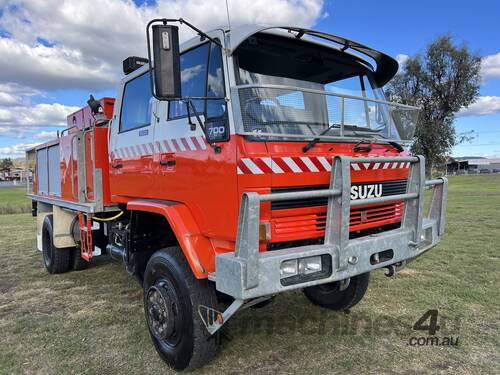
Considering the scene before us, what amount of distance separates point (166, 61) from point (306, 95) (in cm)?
106

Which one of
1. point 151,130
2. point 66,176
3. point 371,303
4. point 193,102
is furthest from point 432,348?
point 66,176

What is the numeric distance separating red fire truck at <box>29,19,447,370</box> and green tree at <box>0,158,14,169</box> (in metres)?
109

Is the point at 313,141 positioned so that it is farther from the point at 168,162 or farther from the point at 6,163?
the point at 6,163

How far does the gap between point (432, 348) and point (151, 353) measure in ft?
8.19

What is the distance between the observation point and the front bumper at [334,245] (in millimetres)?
2479

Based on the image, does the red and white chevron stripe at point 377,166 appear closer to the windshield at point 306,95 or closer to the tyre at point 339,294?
the windshield at point 306,95

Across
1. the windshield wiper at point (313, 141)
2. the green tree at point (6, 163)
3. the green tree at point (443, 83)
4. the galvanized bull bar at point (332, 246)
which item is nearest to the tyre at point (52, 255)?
the galvanized bull bar at point (332, 246)

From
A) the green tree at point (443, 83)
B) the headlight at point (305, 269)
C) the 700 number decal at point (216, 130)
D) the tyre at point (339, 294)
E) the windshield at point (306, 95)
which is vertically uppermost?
the green tree at point (443, 83)

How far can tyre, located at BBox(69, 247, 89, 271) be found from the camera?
6.57 m

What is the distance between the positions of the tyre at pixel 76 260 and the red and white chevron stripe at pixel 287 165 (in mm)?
4726

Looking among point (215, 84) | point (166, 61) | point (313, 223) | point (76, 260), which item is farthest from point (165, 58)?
point (76, 260)

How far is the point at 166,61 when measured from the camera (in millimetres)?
2707

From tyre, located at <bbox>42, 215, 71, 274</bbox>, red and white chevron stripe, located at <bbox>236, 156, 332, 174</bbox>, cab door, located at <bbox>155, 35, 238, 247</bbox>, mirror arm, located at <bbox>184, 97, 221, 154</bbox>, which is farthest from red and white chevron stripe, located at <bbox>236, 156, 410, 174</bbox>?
tyre, located at <bbox>42, 215, 71, 274</bbox>

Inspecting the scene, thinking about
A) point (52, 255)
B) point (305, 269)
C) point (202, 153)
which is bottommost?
point (52, 255)
